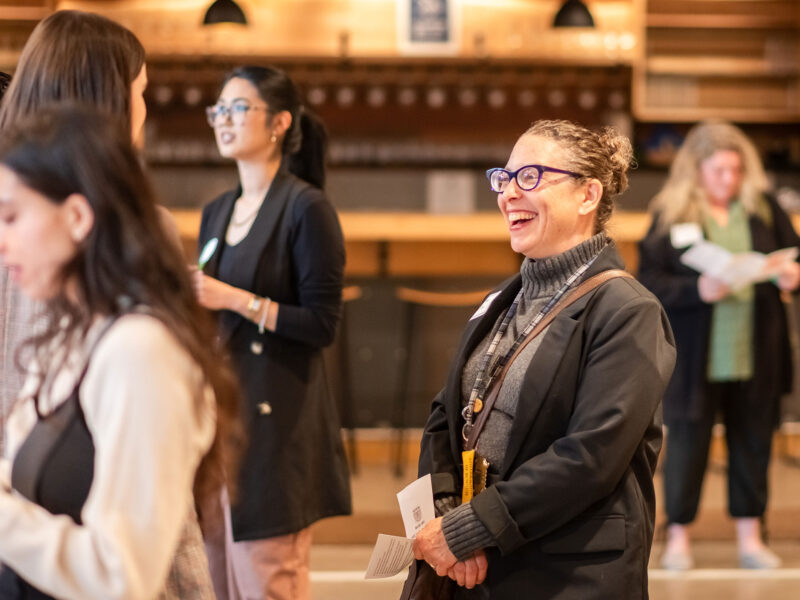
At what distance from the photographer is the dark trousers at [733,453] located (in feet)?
12.8

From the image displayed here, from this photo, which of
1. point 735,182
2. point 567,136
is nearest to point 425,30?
point 735,182

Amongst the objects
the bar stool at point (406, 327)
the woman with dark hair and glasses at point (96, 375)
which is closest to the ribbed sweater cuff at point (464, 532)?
the woman with dark hair and glasses at point (96, 375)

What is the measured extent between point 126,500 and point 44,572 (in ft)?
0.40

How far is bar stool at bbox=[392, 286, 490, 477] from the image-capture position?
5.05m

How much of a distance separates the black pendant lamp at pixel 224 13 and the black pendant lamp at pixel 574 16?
2.28 m

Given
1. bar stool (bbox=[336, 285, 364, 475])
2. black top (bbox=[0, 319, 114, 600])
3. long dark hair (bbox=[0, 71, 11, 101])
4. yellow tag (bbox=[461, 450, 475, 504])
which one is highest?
long dark hair (bbox=[0, 71, 11, 101])

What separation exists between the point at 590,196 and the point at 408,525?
2.53 feet

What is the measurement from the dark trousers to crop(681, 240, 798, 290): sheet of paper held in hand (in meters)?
0.46

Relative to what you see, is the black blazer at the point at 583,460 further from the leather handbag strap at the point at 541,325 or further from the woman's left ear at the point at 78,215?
the woman's left ear at the point at 78,215

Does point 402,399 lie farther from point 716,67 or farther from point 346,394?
point 716,67

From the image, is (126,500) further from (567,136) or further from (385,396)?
(385,396)

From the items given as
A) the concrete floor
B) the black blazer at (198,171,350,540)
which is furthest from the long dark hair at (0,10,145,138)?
the concrete floor

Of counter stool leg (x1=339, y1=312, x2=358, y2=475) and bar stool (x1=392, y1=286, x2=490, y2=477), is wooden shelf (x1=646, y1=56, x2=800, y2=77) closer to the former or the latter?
bar stool (x1=392, y1=286, x2=490, y2=477)

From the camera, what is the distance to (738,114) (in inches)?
321
